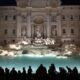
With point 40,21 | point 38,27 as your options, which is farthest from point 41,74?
point 40,21

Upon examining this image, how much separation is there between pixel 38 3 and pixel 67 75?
39.3m

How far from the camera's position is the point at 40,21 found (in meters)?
52.6

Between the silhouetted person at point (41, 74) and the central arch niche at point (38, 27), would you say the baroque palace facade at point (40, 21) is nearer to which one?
the central arch niche at point (38, 27)

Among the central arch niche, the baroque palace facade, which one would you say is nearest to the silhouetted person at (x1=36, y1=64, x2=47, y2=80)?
the baroque palace facade

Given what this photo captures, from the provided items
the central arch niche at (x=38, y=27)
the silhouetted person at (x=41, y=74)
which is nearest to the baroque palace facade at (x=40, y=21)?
the central arch niche at (x=38, y=27)

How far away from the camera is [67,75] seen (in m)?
14.7

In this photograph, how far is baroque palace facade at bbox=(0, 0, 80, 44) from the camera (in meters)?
51.9

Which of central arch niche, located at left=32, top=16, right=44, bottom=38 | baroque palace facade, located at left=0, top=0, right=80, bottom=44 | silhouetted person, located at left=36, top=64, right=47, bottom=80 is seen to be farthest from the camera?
central arch niche, located at left=32, top=16, right=44, bottom=38

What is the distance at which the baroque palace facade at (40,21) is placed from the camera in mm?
51875

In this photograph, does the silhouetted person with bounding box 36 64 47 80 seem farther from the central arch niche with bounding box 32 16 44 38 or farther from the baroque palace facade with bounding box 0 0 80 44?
the central arch niche with bounding box 32 16 44 38

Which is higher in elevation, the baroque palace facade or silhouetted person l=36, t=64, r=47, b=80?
the baroque palace facade

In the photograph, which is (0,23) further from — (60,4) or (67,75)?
(67,75)

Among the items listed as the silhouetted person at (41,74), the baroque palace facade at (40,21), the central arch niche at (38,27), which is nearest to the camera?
the silhouetted person at (41,74)

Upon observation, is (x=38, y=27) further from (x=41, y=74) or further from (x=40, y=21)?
(x=41, y=74)
